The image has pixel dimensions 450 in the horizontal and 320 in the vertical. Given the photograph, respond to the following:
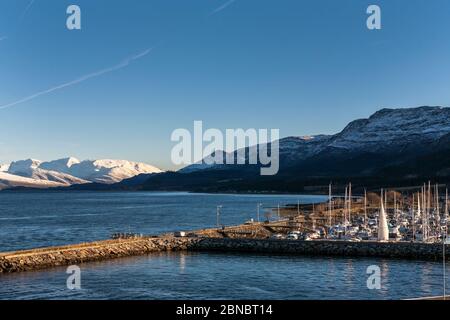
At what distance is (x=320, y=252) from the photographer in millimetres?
67500

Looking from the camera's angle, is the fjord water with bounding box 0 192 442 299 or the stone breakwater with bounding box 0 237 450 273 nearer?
the fjord water with bounding box 0 192 442 299

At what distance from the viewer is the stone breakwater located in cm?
5569

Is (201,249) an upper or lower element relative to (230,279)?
upper

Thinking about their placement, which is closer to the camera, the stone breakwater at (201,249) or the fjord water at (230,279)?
the fjord water at (230,279)

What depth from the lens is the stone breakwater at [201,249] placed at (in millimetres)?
55688

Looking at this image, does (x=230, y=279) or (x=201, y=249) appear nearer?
(x=230, y=279)

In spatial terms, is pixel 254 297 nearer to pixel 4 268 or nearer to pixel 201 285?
pixel 201 285

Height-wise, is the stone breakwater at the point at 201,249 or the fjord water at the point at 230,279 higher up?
the stone breakwater at the point at 201,249

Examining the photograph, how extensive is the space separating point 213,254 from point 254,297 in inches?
956

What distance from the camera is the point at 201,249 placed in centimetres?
7081

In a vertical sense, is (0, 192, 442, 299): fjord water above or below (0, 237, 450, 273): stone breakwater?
below

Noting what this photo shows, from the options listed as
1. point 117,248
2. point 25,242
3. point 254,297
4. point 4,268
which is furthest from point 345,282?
point 25,242
